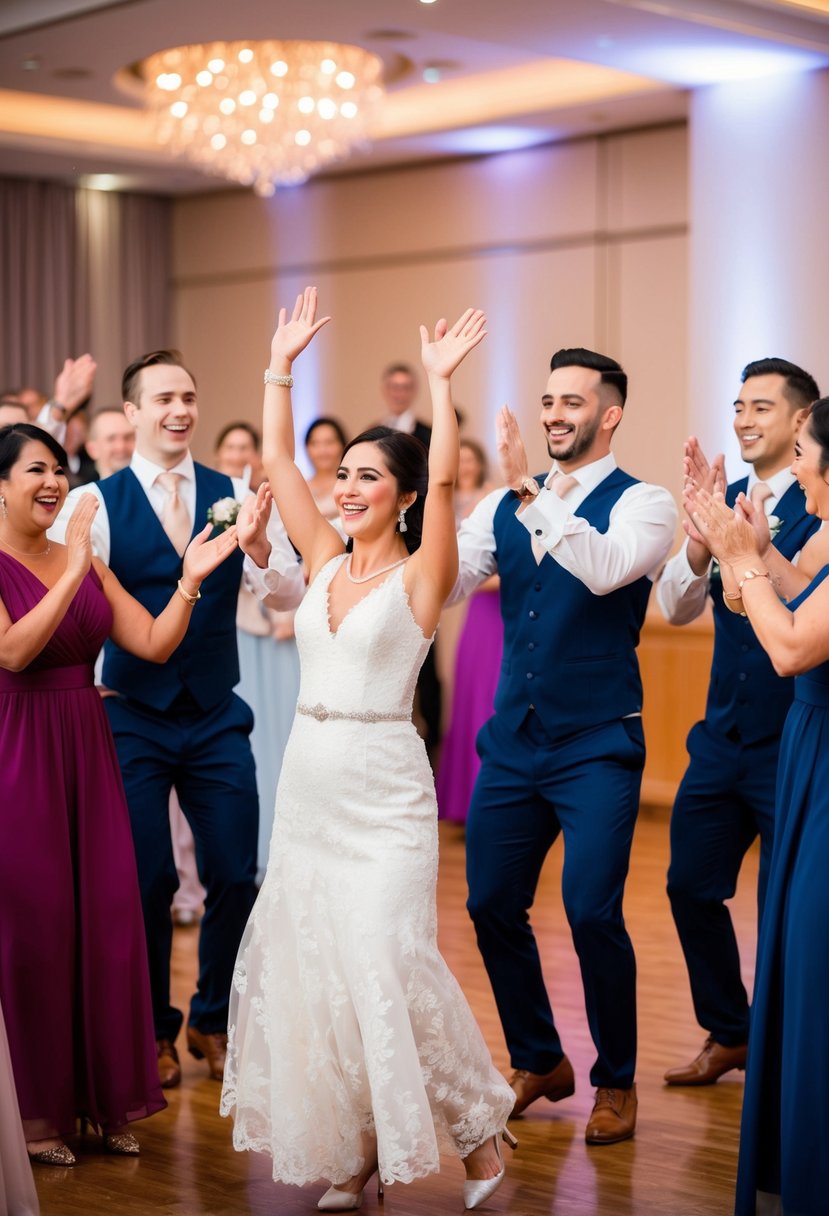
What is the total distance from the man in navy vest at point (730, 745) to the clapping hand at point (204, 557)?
3.67ft

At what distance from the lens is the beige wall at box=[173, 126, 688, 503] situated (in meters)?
9.19

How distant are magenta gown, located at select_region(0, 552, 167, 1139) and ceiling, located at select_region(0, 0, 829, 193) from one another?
4000 millimetres

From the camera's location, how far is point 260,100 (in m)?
7.93

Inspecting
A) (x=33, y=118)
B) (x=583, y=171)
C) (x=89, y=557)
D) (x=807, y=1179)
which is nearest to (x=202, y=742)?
(x=89, y=557)

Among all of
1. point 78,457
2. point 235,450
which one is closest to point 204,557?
point 235,450

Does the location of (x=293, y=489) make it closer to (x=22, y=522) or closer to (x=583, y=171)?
(x=22, y=522)

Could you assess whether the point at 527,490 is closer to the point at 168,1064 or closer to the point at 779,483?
the point at 779,483

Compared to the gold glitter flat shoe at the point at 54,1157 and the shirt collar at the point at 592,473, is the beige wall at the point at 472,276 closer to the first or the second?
the shirt collar at the point at 592,473

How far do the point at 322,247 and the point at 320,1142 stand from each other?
8.22 metres

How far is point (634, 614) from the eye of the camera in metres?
4.09

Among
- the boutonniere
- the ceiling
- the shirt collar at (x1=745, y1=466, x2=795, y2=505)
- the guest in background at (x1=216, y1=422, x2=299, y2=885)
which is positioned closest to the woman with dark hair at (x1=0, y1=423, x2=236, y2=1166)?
the boutonniere

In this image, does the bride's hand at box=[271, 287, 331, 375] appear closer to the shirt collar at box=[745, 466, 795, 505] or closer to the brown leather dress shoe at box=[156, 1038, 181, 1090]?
the shirt collar at box=[745, 466, 795, 505]

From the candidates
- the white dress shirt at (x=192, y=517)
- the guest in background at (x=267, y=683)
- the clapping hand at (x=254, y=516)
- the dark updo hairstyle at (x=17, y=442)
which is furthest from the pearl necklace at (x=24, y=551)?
the guest in background at (x=267, y=683)

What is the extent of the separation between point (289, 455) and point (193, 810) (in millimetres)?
1090
